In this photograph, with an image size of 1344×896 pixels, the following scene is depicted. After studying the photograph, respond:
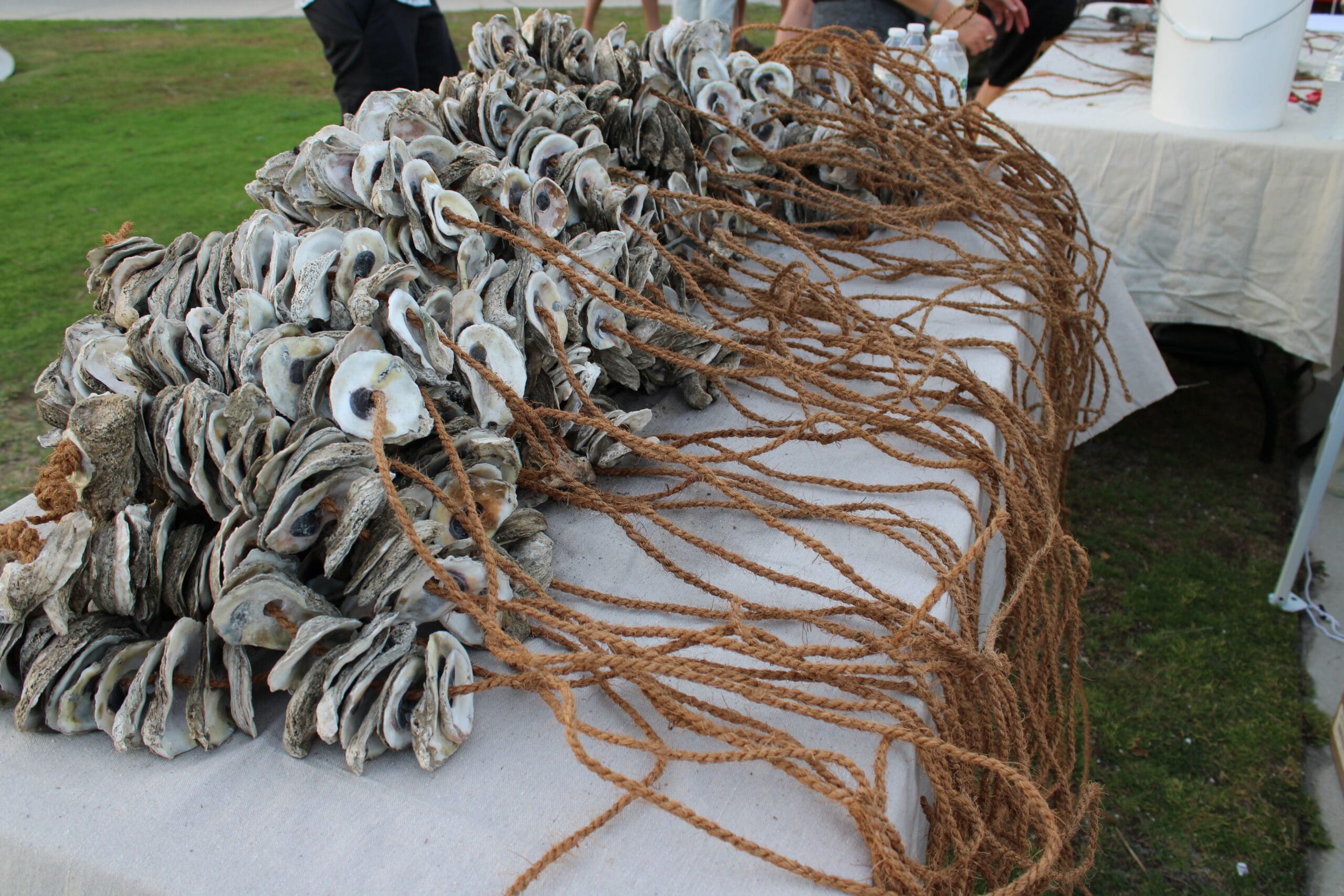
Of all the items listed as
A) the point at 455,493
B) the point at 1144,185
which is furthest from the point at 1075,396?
the point at 455,493

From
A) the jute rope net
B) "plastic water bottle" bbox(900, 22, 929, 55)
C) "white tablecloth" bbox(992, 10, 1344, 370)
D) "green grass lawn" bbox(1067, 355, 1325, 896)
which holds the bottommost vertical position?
"green grass lawn" bbox(1067, 355, 1325, 896)

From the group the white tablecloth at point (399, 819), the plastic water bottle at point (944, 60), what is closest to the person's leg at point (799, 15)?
the plastic water bottle at point (944, 60)

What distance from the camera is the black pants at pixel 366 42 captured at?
2090 millimetres

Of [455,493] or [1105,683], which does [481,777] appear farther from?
[1105,683]

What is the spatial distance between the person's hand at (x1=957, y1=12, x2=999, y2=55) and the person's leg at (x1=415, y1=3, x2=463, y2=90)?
4.33 ft

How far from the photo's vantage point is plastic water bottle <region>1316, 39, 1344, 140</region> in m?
1.66

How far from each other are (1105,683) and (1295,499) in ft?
2.83

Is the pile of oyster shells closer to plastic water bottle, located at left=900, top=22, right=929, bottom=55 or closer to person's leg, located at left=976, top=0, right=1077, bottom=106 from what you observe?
plastic water bottle, located at left=900, top=22, right=929, bottom=55

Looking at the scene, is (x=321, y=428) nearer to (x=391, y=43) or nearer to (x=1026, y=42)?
(x=391, y=43)

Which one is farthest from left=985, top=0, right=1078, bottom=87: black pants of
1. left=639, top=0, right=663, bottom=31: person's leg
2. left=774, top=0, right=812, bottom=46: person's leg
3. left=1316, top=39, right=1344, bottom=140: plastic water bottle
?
left=639, top=0, right=663, bottom=31: person's leg

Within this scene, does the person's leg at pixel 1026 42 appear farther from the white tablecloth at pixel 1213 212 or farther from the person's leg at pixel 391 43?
the person's leg at pixel 391 43

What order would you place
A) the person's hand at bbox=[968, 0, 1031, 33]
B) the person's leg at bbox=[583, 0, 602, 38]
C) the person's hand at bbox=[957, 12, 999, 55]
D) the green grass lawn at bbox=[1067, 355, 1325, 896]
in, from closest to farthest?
1. the green grass lawn at bbox=[1067, 355, 1325, 896]
2. the person's hand at bbox=[957, 12, 999, 55]
3. the person's hand at bbox=[968, 0, 1031, 33]
4. the person's leg at bbox=[583, 0, 602, 38]

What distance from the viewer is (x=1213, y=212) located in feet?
5.91

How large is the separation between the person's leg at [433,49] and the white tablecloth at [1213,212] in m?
1.48
